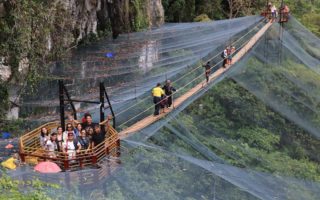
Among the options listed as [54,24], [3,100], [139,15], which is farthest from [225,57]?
[3,100]

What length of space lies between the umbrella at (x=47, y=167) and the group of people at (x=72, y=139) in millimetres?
494

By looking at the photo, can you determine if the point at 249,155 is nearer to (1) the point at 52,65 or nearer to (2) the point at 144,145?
(2) the point at 144,145

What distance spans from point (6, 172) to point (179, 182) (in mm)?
2698

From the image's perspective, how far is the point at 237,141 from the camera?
488 inches

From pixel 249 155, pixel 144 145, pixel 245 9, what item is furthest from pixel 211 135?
pixel 245 9

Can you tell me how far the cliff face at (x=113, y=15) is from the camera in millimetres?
16469

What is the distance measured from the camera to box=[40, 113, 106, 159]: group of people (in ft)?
29.6

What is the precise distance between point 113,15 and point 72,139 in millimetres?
10574

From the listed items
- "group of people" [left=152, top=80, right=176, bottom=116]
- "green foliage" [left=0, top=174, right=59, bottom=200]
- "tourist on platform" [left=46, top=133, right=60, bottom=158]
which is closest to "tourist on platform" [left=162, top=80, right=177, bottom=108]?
"group of people" [left=152, top=80, right=176, bottom=116]

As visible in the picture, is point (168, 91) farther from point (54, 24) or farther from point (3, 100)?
point (54, 24)

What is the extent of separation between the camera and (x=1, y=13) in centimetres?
1259

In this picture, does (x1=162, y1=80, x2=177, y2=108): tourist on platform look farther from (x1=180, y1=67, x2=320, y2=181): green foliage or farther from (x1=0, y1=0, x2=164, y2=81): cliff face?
(x1=0, y1=0, x2=164, y2=81): cliff face

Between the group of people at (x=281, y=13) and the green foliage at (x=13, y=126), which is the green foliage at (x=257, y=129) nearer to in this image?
the group of people at (x=281, y=13)

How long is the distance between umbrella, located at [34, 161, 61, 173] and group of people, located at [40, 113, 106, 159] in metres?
0.49
